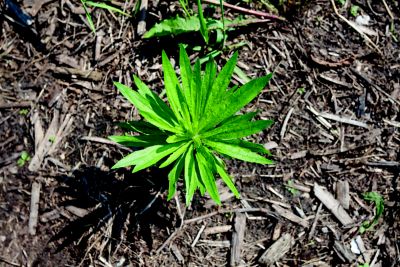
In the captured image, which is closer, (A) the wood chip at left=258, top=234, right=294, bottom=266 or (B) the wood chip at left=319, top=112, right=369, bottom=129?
(A) the wood chip at left=258, top=234, right=294, bottom=266

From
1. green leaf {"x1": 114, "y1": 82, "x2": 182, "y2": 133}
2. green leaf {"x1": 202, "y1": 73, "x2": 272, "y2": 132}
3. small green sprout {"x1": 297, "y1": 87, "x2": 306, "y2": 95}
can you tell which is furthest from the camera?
small green sprout {"x1": 297, "y1": 87, "x2": 306, "y2": 95}

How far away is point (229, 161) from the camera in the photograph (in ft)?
9.06

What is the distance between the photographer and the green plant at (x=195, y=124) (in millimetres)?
2006

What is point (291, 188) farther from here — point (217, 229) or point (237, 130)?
point (237, 130)

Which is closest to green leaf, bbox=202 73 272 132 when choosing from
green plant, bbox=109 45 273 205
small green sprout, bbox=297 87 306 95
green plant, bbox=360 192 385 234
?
green plant, bbox=109 45 273 205

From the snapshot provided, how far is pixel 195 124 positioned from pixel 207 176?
0.90 feet

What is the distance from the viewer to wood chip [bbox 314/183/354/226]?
2787 millimetres

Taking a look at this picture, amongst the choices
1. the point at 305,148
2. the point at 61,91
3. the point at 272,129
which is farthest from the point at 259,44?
the point at 61,91

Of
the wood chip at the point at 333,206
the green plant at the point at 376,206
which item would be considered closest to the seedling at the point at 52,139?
the wood chip at the point at 333,206

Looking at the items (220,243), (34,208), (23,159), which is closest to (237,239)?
(220,243)

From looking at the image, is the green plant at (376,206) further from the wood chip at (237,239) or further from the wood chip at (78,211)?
the wood chip at (78,211)

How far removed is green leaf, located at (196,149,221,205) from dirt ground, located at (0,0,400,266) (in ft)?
2.28

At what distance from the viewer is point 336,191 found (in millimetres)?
2811

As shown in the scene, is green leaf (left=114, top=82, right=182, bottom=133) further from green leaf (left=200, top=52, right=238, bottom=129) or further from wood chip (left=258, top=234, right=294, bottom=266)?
wood chip (left=258, top=234, right=294, bottom=266)
